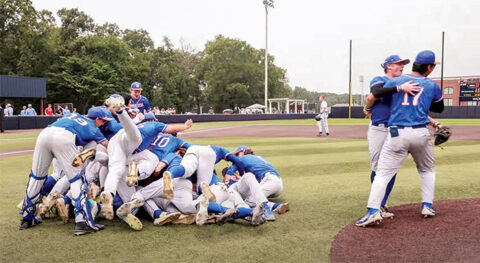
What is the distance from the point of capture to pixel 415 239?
372 cm

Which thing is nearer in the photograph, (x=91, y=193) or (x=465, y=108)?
(x=91, y=193)

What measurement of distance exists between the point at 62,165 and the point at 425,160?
4.36 m

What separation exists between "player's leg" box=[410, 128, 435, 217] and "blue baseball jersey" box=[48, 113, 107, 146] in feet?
12.8

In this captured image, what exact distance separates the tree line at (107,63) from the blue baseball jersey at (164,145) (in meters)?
44.2

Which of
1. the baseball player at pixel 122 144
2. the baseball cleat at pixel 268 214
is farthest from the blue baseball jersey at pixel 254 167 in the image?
the baseball player at pixel 122 144

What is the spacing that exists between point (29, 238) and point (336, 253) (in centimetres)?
335

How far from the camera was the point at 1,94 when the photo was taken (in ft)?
99.3

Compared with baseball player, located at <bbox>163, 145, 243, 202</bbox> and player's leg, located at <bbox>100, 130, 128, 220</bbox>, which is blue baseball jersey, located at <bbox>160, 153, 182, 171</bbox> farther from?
player's leg, located at <bbox>100, 130, 128, 220</bbox>

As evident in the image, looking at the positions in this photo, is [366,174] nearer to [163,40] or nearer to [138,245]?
[138,245]

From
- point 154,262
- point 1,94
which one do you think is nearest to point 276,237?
point 154,262

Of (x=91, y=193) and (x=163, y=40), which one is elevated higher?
(x=163, y=40)

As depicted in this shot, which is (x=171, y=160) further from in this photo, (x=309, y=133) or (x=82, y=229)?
(x=309, y=133)

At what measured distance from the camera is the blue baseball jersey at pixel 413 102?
162 inches

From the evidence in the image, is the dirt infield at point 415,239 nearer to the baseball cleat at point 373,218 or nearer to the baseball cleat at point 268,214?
the baseball cleat at point 373,218
